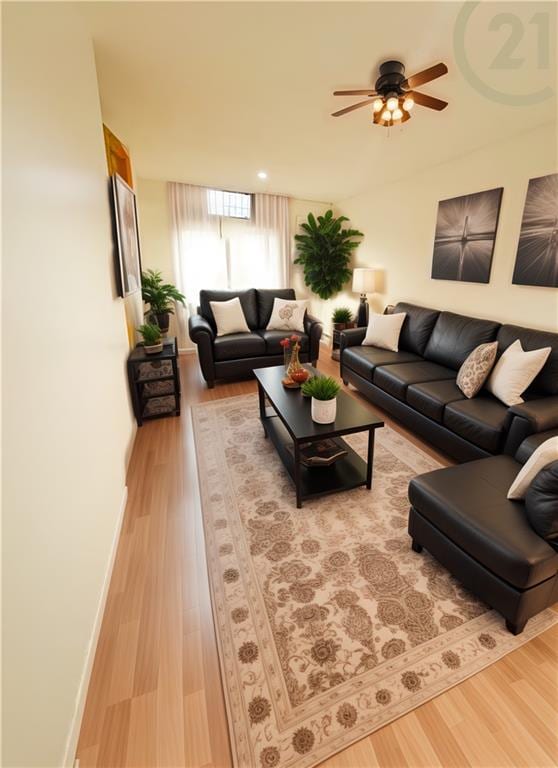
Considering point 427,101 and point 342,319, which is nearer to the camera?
point 427,101

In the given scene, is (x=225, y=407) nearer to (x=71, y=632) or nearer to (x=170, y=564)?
(x=170, y=564)

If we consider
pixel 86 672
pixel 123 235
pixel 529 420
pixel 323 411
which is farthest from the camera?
pixel 123 235

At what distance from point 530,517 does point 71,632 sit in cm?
173

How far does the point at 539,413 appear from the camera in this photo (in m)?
1.86

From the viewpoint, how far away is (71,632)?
104cm

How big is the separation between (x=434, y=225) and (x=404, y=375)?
1.84m

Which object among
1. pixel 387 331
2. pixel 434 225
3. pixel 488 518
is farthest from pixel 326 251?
pixel 488 518

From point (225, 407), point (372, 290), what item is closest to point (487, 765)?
point (225, 407)

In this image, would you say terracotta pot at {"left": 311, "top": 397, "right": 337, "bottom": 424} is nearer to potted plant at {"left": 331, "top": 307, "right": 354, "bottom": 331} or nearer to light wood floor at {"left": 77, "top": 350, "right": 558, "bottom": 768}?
light wood floor at {"left": 77, "top": 350, "right": 558, "bottom": 768}

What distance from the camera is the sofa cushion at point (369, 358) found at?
10.4ft

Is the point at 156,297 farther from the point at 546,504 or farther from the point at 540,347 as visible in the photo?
the point at 546,504

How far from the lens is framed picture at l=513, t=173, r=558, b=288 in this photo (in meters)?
2.39

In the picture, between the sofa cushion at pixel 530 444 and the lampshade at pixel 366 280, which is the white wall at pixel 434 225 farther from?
the sofa cushion at pixel 530 444

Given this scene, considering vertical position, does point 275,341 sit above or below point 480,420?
above
